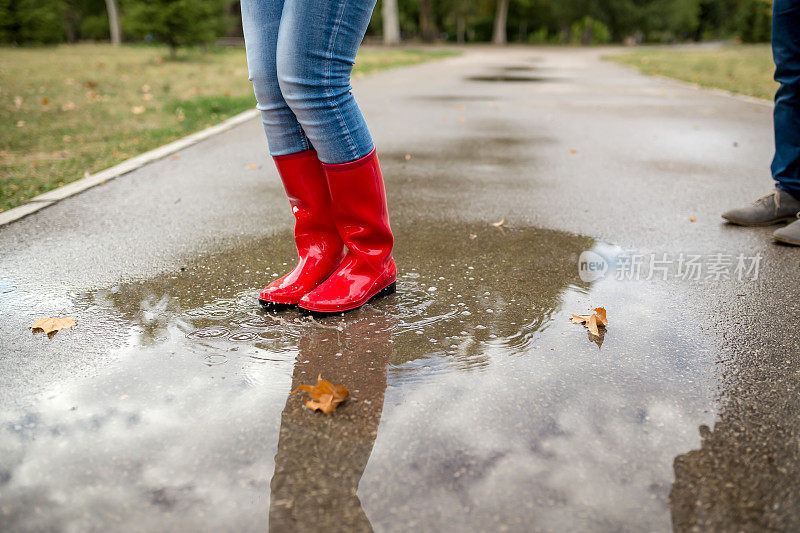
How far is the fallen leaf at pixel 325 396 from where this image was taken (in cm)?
175

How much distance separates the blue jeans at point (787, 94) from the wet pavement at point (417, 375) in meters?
0.34

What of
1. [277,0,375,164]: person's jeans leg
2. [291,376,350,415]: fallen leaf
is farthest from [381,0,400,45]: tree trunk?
[291,376,350,415]: fallen leaf

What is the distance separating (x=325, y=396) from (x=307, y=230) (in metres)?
0.83

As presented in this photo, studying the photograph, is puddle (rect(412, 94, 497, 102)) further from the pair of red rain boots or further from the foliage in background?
the foliage in background

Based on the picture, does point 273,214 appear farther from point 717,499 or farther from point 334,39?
point 717,499

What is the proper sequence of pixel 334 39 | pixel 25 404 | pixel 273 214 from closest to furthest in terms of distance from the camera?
pixel 25 404
pixel 334 39
pixel 273 214

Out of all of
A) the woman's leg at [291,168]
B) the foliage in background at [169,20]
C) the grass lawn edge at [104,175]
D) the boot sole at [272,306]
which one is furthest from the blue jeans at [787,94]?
the foliage in background at [169,20]

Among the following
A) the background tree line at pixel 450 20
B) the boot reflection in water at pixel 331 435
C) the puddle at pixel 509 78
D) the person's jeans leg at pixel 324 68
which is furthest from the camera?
the background tree line at pixel 450 20

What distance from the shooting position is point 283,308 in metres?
2.38

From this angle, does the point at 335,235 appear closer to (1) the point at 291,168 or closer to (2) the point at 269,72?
(1) the point at 291,168

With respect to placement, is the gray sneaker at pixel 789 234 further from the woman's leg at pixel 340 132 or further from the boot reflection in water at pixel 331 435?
the boot reflection in water at pixel 331 435

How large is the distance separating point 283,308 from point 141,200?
78.9 inches

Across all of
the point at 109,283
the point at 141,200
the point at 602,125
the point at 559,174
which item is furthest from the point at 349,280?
the point at 602,125

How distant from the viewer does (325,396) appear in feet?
5.84
